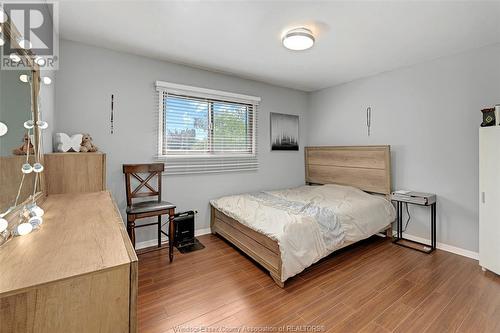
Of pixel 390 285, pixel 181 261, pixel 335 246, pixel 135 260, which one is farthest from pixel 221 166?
pixel 135 260

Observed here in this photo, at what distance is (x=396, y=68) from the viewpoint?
3.30 m

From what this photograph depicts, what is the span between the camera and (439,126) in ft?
9.69

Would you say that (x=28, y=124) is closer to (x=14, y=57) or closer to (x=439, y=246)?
(x=14, y=57)

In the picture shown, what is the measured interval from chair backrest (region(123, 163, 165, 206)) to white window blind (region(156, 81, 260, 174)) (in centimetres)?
20

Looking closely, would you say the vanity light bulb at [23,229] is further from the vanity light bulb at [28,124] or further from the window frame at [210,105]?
the window frame at [210,105]

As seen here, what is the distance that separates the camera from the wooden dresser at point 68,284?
61 cm

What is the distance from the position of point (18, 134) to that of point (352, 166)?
12.6 ft

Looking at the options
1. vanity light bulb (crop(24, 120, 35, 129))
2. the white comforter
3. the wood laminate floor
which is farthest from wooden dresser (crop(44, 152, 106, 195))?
the white comforter

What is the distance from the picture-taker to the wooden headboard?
336 centimetres

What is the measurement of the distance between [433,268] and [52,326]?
126 inches

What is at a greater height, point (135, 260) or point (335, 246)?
point (135, 260)

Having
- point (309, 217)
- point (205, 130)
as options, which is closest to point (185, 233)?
point (205, 130)

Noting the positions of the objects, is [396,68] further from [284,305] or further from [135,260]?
[135,260]

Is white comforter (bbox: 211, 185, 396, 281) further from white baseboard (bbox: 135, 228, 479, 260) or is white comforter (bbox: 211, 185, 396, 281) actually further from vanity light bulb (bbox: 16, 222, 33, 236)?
vanity light bulb (bbox: 16, 222, 33, 236)
